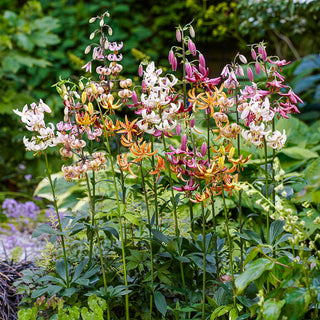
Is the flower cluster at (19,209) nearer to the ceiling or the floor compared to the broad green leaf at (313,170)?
nearer to the ceiling

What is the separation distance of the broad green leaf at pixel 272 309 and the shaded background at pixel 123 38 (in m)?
3.19

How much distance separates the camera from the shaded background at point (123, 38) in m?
4.26

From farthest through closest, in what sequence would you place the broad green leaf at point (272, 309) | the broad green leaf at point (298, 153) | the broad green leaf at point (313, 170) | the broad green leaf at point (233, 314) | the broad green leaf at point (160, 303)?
the broad green leaf at point (298, 153)
the broad green leaf at point (313, 170)
the broad green leaf at point (160, 303)
the broad green leaf at point (233, 314)
the broad green leaf at point (272, 309)

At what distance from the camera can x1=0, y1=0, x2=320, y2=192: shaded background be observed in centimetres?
426

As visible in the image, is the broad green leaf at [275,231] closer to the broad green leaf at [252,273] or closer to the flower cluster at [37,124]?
the broad green leaf at [252,273]

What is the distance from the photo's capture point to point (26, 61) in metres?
4.31

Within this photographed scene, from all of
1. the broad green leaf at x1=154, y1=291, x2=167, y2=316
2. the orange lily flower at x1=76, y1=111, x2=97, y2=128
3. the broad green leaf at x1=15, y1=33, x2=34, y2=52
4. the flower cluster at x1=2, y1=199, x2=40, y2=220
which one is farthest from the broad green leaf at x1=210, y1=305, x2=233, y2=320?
the broad green leaf at x1=15, y1=33, x2=34, y2=52

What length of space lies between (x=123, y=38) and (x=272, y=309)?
442 cm

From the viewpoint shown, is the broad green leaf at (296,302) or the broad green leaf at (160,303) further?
the broad green leaf at (160,303)

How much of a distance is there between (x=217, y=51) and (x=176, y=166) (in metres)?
4.48

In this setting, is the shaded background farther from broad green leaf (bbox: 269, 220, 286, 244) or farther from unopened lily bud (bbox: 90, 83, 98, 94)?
broad green leaf (bbox: 269, 220, 286, 244)

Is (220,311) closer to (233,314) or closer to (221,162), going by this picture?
(233,314)

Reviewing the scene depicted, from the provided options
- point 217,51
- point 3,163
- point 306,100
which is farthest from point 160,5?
point 3,163

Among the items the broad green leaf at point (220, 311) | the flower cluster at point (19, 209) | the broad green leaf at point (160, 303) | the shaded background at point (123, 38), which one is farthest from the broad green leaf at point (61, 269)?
the shaded background at point (123, 38)
